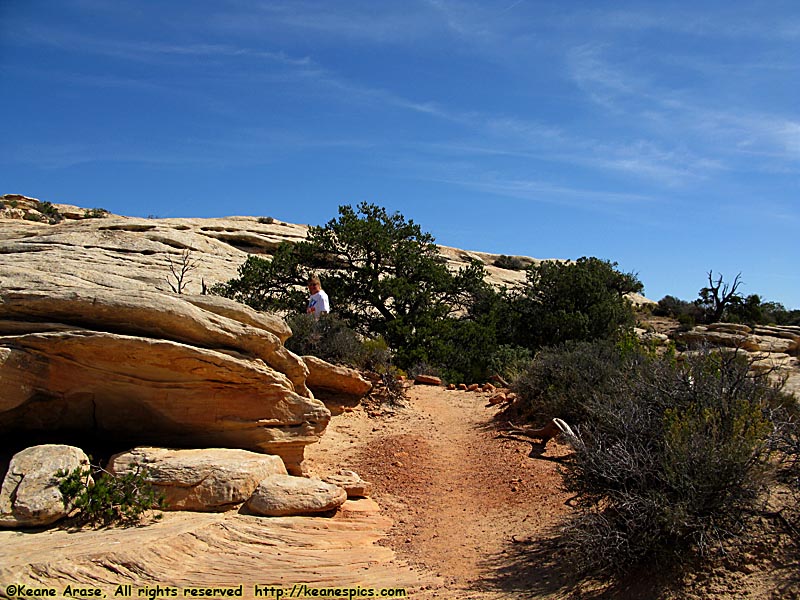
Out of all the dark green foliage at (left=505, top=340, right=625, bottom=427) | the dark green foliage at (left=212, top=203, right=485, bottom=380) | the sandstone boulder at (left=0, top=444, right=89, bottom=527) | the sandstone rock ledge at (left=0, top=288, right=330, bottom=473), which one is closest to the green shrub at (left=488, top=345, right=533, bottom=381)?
the dark green foliage at (left=212, top=203, right=485, bottom=380)

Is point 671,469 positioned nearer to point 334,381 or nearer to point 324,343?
point 334,381

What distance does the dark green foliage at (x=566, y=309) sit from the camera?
20.1 meters

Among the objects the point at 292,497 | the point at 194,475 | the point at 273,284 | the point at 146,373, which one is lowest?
the point at 292,497

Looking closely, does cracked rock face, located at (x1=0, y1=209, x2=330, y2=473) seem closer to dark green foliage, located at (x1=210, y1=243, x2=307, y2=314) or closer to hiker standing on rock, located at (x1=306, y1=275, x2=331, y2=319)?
hiker standing on rock, located at (x1=306, y1=275, x2=331, y2=319)

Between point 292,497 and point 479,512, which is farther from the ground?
point 292,497

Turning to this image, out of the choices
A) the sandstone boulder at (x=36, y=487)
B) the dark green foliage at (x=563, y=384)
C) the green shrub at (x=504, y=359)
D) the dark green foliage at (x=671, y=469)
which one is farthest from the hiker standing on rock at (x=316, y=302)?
the dark green foliage at (x=671, y=469)

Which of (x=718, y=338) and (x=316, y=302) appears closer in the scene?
(x=316, y=302)

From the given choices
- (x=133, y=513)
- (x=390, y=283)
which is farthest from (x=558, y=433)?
(x=390, y=283)

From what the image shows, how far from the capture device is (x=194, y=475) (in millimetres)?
6301

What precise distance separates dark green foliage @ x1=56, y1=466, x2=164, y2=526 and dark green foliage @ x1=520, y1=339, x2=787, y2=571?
12.4ft

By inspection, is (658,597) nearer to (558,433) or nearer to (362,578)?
(362,578)

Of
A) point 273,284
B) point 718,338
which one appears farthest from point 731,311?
point 273,284

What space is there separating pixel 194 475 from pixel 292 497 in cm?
97

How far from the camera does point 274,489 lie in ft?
20.8
